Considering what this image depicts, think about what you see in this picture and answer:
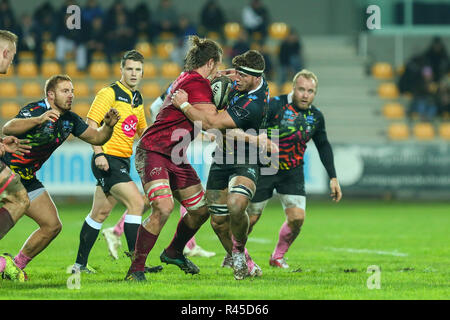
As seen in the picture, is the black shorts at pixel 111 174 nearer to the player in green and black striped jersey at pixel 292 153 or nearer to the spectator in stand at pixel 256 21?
the player in green and black striped jersey at pixel 292 153

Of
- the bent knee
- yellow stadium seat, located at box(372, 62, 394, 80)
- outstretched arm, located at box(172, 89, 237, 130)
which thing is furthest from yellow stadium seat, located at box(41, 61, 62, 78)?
the bent knee

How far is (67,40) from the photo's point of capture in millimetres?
24891

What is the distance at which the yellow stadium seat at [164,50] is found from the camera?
26469mm

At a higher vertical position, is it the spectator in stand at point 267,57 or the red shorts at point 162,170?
the spectator in stand at point 267,57

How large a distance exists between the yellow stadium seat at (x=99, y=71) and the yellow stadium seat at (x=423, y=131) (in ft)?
32.1

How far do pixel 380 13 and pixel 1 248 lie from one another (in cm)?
2021

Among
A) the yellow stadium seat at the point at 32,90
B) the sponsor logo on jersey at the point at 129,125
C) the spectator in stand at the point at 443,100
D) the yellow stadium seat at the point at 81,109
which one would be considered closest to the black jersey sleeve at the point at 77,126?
the sponsor logo on jersey at the point at 129,125

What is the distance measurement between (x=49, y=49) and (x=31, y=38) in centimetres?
79

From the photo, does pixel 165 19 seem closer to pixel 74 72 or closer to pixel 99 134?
pixel 74 72

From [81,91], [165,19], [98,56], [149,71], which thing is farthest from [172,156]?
[165,19]

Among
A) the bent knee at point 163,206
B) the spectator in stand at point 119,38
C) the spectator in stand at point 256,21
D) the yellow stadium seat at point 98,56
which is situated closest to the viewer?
the bent knee at point 163,206

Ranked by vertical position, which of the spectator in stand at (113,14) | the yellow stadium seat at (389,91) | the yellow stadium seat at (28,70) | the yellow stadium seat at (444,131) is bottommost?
the yellow stadium seat at (444,131)
